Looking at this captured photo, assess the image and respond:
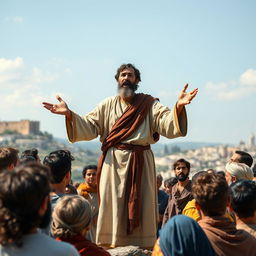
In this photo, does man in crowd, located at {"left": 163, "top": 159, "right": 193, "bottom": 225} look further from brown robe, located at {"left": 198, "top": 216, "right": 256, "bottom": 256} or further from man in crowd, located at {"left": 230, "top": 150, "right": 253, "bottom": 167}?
brown robe, located at {"left": 198, "top": 216, "right": 256, "bottom": 256}

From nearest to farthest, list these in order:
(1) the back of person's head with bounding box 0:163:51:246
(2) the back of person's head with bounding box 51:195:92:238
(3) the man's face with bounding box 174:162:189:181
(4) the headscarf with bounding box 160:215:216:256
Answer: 1. (1) the back of person's head with bounding box 0:163:51:246
2. (4) the headscarf with bounding box 160:215:216:256
3. (2) the back of person's head with bounding box 51:195:92:238
4. (3) the man's face with bounding box 174:162:189:181

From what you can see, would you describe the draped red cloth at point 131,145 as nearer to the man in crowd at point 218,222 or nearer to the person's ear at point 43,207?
the man in crowd at point 218,222

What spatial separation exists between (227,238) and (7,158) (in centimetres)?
213

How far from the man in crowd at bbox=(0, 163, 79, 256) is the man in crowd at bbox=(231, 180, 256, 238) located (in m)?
1.44

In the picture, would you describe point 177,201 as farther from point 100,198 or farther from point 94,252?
point 94,252

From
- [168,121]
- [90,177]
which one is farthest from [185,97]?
[90,177]

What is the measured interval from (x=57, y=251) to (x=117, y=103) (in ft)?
12.1

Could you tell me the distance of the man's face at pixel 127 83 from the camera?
628cm

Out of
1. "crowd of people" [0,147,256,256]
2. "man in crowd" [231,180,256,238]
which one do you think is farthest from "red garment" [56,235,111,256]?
"man in crowd" [231,180,256,238]

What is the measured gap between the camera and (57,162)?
15.4ft

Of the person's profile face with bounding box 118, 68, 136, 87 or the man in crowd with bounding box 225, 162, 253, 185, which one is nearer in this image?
the man in crowd with bounding box 225, 162, 253, 185

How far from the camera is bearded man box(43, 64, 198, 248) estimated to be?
19.5 ft

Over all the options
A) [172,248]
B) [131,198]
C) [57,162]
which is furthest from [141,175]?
[172,248]

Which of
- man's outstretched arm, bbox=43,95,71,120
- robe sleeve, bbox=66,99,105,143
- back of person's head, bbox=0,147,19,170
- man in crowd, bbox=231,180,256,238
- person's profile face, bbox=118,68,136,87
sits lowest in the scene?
man in crowd, bbox=231,180,256,238
